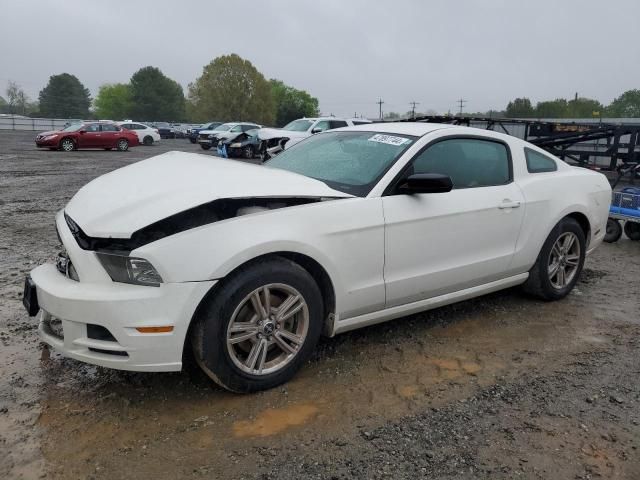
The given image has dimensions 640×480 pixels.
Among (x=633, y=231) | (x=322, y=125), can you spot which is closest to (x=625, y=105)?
(x=322, y=125)

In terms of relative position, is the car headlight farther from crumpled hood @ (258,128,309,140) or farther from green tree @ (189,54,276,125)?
green tree @ (189,54,276,125)

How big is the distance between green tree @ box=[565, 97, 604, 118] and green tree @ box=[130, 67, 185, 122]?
7112cm

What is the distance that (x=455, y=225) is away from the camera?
3725 mm

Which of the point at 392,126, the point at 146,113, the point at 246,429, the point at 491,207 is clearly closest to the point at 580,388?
the point at 491,207

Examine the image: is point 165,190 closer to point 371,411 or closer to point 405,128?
point 371,411

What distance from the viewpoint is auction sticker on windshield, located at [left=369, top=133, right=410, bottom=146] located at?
12.4 ft

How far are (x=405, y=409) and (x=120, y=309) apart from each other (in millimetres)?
1608

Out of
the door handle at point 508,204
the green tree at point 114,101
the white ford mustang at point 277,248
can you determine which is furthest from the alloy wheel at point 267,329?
the green tree at point 114,101

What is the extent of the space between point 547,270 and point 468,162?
1.28 metres

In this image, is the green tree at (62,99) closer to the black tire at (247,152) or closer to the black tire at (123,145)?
the black tire at (123,145)

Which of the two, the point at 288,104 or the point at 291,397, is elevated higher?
the point at 288,104

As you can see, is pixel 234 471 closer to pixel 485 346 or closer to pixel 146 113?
pixel 485 346

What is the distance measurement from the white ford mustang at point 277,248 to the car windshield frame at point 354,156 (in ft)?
0.06

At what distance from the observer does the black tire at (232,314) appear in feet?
9.16
